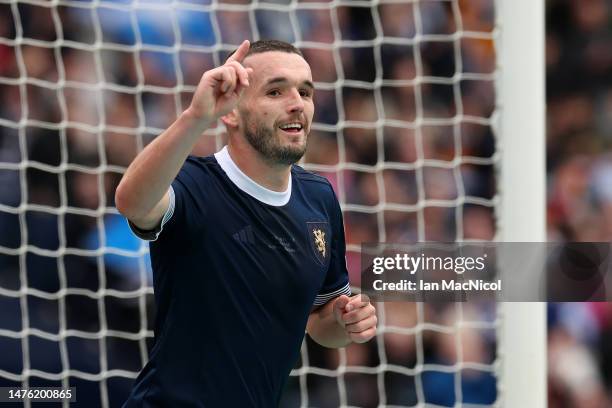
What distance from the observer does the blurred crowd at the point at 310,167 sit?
13.4 ft

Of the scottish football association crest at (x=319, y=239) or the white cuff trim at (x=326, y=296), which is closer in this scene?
the scottish football association crest at (x=319, y=239)

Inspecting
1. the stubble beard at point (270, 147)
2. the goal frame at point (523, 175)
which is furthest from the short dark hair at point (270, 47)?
the goal frame at point (523, 175)

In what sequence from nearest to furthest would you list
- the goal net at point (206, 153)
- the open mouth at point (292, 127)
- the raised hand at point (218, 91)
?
the raised hand at point (218, 91) → the open mouth at point (292, 127) → the goal net at point (206, 153)

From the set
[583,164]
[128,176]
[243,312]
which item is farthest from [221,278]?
[583,164]

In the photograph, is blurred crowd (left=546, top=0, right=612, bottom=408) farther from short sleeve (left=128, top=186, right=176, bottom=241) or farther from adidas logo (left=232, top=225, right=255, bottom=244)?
short sleeve (left=128, top=186, right=176, bottom=241)

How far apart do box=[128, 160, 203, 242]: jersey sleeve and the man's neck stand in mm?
175

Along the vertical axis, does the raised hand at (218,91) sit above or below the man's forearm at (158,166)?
above

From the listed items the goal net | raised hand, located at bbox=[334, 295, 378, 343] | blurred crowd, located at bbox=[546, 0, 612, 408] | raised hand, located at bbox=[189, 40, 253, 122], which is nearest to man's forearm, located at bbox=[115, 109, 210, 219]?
raised hand, located at bbox=[189, 40, 253, 122]

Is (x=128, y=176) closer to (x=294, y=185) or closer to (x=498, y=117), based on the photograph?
(x=294, y=185)

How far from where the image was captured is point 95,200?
4.21m

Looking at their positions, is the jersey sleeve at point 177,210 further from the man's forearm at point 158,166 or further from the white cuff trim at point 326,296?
the white cuff trim at point 326,296

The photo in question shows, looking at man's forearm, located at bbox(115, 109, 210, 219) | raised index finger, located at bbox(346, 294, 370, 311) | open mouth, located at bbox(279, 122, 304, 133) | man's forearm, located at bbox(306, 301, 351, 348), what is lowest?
man's forearm, located at bbox(306, 301, 351, 348)

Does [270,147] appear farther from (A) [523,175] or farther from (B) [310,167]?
(B) [310,167]

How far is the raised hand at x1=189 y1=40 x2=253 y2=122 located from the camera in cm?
203
